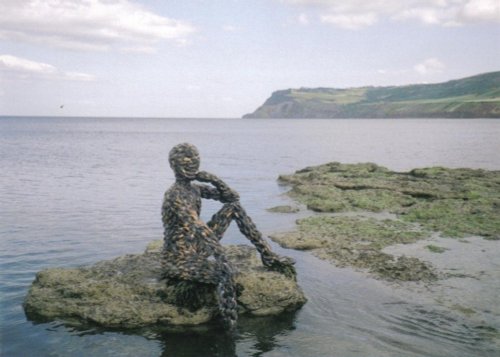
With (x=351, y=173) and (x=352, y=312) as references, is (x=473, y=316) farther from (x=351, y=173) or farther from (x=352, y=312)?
(x=351, y=173)

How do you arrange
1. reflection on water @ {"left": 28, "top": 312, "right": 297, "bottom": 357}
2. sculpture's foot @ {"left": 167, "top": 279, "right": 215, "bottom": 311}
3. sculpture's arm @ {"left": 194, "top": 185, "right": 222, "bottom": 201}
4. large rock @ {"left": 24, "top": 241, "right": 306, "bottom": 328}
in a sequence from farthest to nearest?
sculpture's arm @ {"left": 194, "top": 185, "right": 222, "bottom": 201}, sculpture's foot @ {"left": 167, "top": 279, "right": 215, "bottom": 311}, large rock @ {"left": 24, "top": 241, "right": 306, "bottom": 328}, reflection on water @ {"left": 28, "top": 312, "right": 297, "bottom": 357}

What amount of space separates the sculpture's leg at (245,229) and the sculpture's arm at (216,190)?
0.20m

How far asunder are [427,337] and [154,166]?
49.0m

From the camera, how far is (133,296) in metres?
10.9

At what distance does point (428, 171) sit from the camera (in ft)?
121

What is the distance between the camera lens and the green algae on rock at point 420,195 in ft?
70.0

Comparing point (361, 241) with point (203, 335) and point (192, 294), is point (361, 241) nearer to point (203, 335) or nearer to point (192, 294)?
point (192, 294)

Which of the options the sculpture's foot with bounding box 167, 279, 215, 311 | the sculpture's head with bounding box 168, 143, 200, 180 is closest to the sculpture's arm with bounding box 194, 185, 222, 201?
the sculpture's head with bounding box 168, 143, 200, 180

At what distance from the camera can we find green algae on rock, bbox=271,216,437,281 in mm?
14781

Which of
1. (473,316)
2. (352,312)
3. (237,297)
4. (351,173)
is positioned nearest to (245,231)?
(237,297)

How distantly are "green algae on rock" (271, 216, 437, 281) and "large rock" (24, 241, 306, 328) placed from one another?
4239mm

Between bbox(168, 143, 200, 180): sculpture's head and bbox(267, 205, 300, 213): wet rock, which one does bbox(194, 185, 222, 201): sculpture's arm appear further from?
Answer: bbox(267, 205, 300, 213): wet rock

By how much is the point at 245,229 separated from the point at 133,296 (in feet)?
10.2

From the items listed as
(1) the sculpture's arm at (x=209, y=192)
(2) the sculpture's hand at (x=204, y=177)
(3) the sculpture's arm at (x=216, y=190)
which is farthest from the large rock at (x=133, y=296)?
(2) the sculpture's hand at (x=204, y=177)
